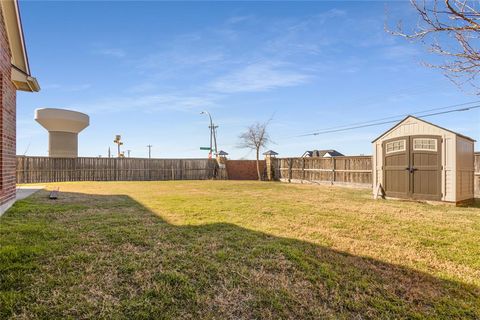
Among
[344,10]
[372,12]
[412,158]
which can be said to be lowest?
[412,158]

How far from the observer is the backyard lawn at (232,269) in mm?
2162

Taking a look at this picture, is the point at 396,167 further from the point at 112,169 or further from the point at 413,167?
the point at 112,169

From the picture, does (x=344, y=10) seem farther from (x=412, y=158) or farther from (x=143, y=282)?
(x=143, y=282)

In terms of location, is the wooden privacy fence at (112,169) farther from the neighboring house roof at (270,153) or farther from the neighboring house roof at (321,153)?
the neighboring house roof at (321,153)

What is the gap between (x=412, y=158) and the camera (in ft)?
28.5

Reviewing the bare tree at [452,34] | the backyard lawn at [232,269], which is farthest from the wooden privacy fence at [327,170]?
the bare tree at [452,34]

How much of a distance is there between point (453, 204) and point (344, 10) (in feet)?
20.8

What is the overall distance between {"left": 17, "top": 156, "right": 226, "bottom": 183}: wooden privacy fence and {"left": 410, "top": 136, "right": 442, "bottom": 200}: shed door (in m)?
14.2

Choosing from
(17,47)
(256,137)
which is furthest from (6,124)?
(256,137)

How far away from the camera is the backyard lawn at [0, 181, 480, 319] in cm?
216

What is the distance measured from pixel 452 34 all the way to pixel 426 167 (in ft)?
23.3

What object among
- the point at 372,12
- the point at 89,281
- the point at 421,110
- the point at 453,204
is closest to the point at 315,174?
the point at 453,204

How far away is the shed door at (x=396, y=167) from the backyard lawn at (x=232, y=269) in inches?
159

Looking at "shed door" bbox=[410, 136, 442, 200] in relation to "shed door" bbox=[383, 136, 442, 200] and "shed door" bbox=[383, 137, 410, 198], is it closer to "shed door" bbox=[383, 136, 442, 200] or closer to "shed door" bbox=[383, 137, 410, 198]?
"shed door" bbox=[383, 136, 442, 200]
